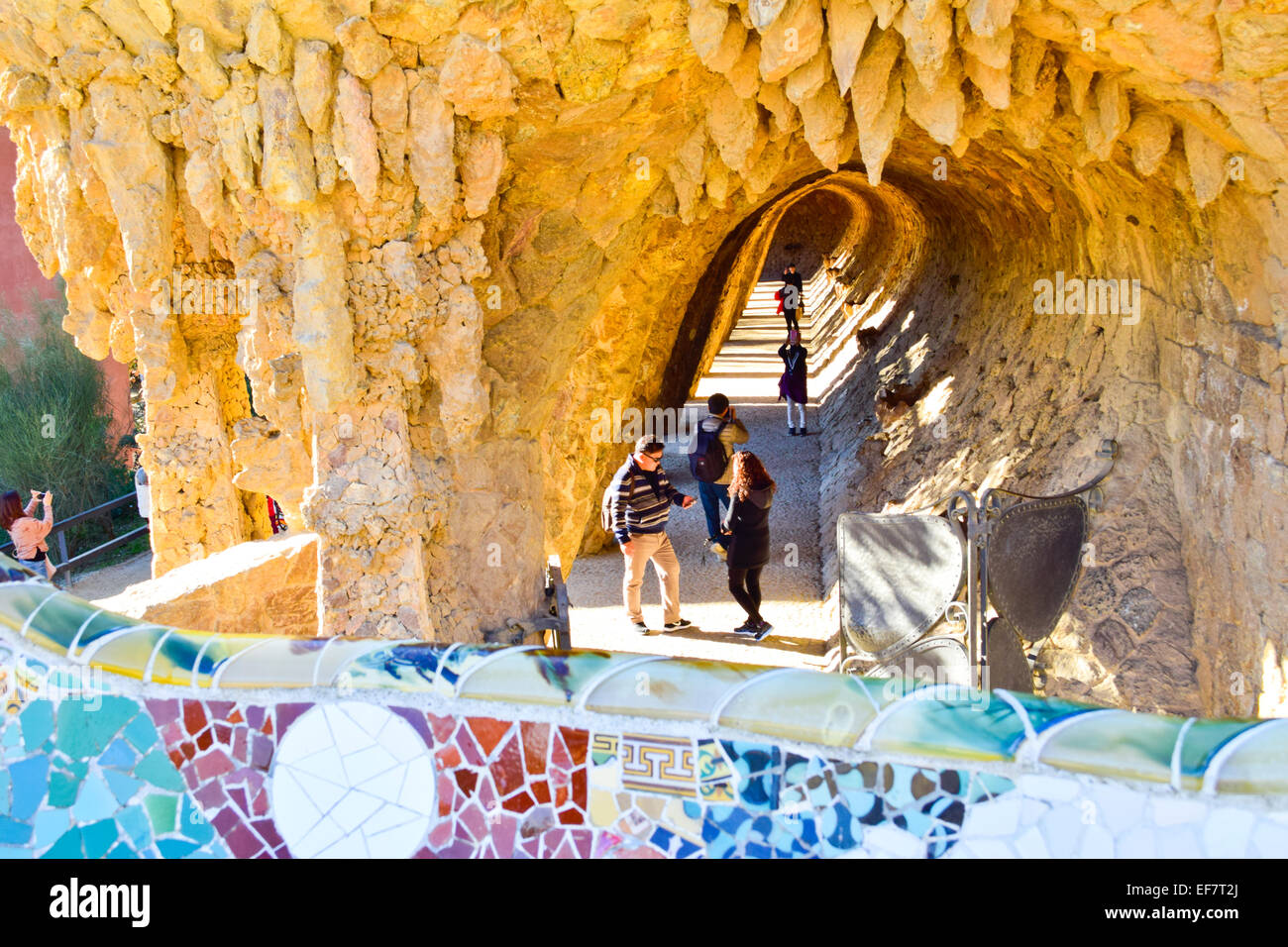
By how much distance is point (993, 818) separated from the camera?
1.69m

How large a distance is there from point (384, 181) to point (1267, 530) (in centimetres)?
436

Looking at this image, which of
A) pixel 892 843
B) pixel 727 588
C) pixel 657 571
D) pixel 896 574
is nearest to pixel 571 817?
pixel 892 843

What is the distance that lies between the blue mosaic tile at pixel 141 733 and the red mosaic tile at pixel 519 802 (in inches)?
28.0

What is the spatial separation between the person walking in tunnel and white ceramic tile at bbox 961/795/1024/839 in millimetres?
10666

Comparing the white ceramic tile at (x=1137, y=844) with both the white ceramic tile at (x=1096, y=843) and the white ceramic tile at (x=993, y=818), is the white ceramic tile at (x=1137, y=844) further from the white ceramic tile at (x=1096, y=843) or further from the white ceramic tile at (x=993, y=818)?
the white ceramic tile at (x=993, y=818)

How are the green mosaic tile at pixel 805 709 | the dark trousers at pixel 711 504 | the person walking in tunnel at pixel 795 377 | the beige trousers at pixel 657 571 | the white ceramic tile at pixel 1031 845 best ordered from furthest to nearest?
1. the person walking in tunnel at pixel 795 377
2. the dark trousers at pixel 711 504
3. the beige trousers at pixel 657 571
4. the green mosaic tile at pixel 805 709
5. the white ceramic tile at pixel 1031 845

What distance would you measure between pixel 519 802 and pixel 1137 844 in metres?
1.04

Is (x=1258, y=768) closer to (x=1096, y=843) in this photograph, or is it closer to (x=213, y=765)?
(x=1096, y=843)

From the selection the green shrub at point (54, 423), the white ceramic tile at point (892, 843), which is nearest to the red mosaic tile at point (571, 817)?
the white ceramic tile at point (892, 843)

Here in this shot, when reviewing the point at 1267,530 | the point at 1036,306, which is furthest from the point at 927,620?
the point at 1036,306

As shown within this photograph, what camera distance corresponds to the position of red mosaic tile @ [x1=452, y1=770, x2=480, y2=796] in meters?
1.91

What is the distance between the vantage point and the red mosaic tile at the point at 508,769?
6.24ft

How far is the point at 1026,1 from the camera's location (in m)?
4.48
